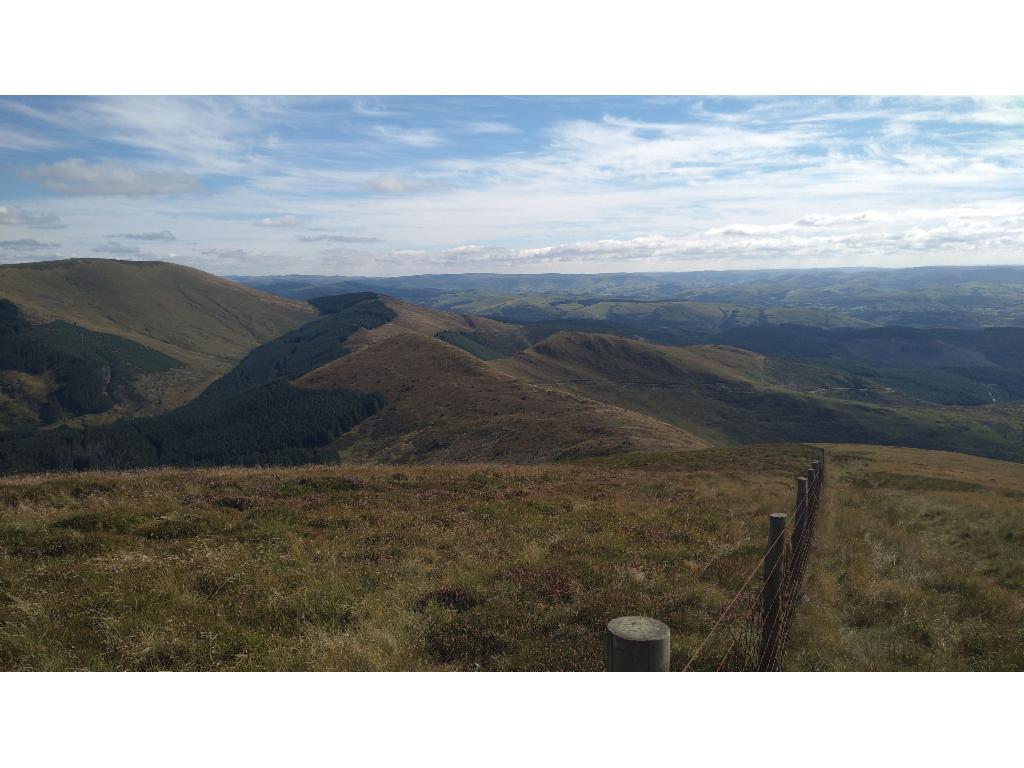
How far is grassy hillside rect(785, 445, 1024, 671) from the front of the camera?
28.7 feet

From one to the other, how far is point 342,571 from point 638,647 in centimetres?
756

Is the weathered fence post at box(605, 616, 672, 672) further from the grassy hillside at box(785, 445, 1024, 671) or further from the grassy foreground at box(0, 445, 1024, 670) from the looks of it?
the grassy hillside at box(785, 445, 1024, 671)

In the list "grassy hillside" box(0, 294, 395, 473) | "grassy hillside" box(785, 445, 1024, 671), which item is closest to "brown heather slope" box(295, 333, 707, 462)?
"grassy hillside" box(0, 294, 395, 473)

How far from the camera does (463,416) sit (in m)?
106

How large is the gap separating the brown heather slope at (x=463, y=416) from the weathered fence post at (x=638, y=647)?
192ft

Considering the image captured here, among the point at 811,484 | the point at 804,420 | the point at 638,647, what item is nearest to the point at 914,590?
the point at 811,484

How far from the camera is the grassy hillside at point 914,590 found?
28.7 feet

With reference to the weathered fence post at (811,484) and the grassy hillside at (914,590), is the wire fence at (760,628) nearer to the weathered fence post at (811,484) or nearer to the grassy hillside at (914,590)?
the grassy hillside at (914,590)

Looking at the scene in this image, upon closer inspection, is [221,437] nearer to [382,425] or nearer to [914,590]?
[382,425]

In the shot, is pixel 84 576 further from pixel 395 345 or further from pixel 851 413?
pixel 851 413

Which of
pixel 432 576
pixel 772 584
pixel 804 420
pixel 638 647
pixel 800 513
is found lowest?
pixel 804 420

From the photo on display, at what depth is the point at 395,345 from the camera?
17200cm

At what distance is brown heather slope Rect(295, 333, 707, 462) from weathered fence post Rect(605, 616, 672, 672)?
192ft

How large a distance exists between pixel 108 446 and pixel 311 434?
2606 inches
